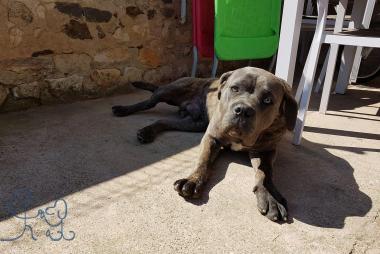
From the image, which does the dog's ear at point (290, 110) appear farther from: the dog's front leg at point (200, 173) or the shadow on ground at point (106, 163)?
the dog's front leg at point (200, 173)

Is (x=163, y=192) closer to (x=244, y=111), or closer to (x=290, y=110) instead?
(x=244, y=111)

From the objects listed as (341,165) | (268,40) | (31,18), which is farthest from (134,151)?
(268,40)

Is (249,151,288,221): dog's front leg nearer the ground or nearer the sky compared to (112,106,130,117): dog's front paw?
nearer the sky

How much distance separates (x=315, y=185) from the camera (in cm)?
208

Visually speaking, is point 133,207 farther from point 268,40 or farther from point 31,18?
point 268,40

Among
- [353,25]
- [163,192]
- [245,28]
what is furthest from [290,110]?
[353,25]

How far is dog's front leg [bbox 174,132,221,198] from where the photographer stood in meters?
1.85

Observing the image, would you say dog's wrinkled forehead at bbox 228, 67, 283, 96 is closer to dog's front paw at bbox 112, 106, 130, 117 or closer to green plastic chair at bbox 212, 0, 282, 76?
dog's front paw at bbox 112, 106, 130, 117

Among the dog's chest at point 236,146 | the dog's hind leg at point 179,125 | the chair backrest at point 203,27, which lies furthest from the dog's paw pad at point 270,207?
the chair backrest at point 203,27

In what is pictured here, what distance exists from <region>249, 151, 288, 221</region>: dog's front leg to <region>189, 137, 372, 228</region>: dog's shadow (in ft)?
0.25

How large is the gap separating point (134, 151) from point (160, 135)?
40 cm

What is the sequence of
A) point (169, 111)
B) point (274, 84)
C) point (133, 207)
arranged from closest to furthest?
point (133, 207) < point (274, 84) < point (169, 111)

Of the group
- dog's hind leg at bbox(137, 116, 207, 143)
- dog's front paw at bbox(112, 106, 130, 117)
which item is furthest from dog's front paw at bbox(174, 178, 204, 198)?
dog's front paw at bbox(112, 106, 130, 117)

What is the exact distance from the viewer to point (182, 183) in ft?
6.17
